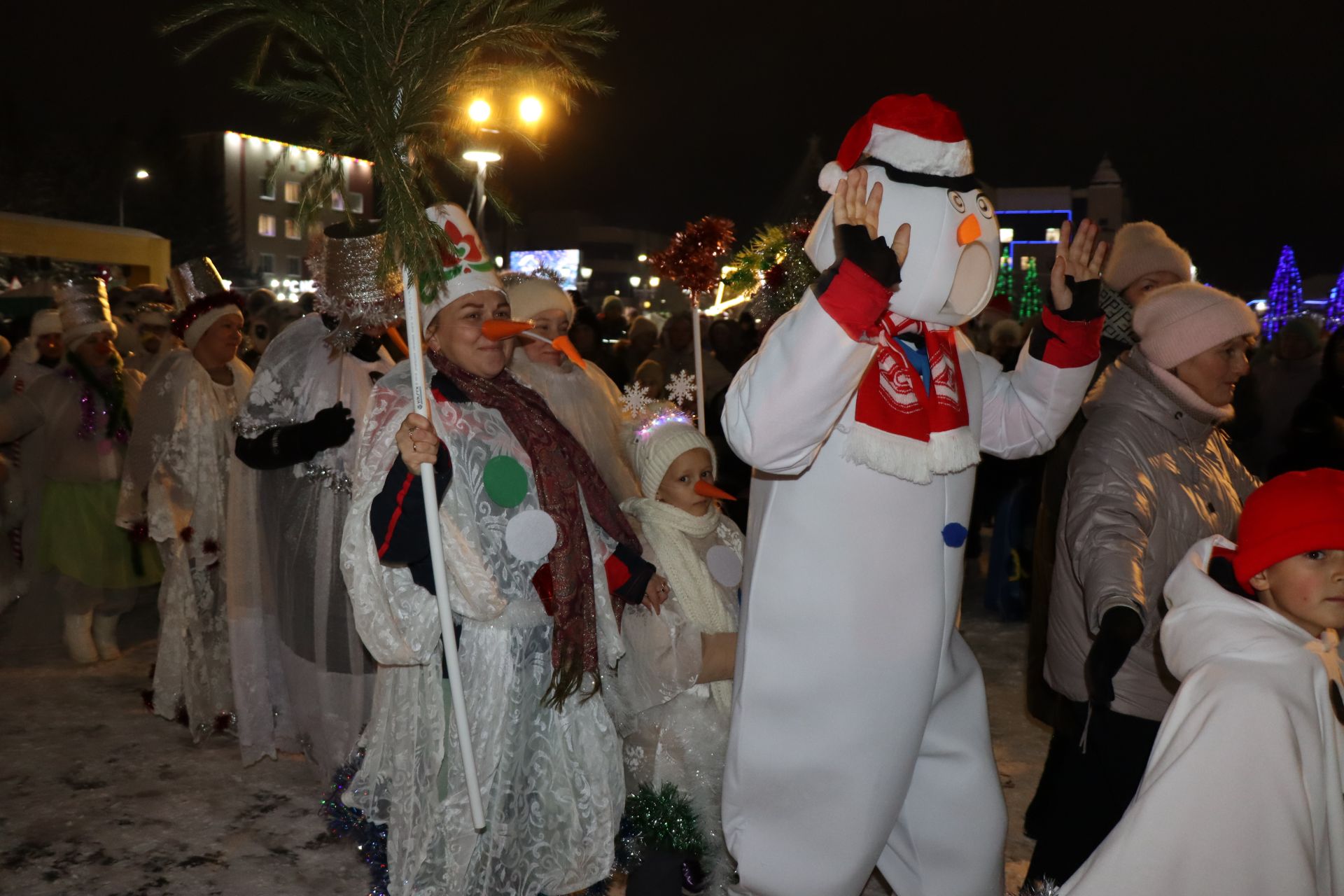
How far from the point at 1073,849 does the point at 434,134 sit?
9.44 ft

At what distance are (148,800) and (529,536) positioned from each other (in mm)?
2584

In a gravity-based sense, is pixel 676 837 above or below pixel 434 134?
below

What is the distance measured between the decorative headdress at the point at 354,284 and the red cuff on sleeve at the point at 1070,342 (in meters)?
1.87

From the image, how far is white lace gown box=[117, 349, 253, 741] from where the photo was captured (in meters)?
5.45

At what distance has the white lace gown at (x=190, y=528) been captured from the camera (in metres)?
5.45

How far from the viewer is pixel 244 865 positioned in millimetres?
4098

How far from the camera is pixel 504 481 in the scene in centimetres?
326

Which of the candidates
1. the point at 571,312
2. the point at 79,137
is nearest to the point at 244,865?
the point at 571,312

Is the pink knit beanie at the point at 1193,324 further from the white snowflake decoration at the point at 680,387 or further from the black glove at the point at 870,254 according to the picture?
the white snowflake decoration at the point at 680,387

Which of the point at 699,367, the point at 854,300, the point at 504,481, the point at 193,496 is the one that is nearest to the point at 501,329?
the point at 504,481

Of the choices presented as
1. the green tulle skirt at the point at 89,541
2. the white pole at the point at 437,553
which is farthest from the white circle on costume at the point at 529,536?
the green tulle skirt at the point at 89,541

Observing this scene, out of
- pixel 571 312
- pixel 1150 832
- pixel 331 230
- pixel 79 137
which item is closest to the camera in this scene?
pixel 1150 832

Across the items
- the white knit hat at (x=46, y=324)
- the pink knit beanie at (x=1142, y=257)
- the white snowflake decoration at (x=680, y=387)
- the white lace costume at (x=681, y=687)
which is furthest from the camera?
the white knit hat at (x=46, y=324)

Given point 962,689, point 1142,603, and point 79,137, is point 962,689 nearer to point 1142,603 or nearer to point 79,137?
point 1142,603
